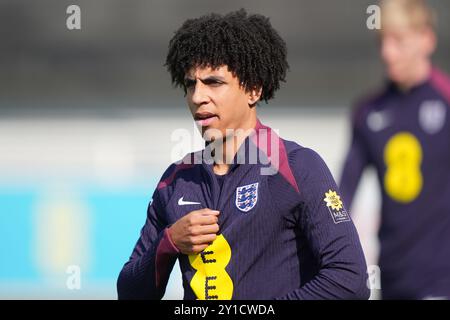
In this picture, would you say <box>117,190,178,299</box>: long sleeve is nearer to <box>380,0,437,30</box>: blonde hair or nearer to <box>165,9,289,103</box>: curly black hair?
<box>165,9,289,103</box>: curly black hair

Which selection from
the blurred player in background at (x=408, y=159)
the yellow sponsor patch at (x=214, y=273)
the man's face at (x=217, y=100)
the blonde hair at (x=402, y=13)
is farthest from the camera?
the blonde hair at (x=402, y=13)

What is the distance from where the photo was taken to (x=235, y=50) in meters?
3.12

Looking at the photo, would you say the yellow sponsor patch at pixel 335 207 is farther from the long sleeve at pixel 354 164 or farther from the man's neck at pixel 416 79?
the man's neck at pixel 416 79

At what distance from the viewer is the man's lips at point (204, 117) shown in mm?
3104

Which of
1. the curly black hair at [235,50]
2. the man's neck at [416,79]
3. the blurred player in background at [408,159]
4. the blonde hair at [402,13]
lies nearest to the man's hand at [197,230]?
the curly black hair at [235,50]

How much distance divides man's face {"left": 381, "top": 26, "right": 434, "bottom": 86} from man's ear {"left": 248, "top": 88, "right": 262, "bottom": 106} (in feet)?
8.16

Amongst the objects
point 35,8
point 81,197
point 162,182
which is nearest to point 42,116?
point 35,8

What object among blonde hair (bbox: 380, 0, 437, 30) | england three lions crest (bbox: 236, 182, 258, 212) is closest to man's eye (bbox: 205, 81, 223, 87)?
england three lions crest (bbox: 236, 182, 258, 212)

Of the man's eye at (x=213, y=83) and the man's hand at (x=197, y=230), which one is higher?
the man's eye at (x=213, y=83)

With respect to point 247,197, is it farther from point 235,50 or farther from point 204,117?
point 235,50

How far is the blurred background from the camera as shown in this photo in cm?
973

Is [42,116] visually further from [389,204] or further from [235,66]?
[235,66]

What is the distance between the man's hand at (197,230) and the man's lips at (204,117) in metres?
0.29
